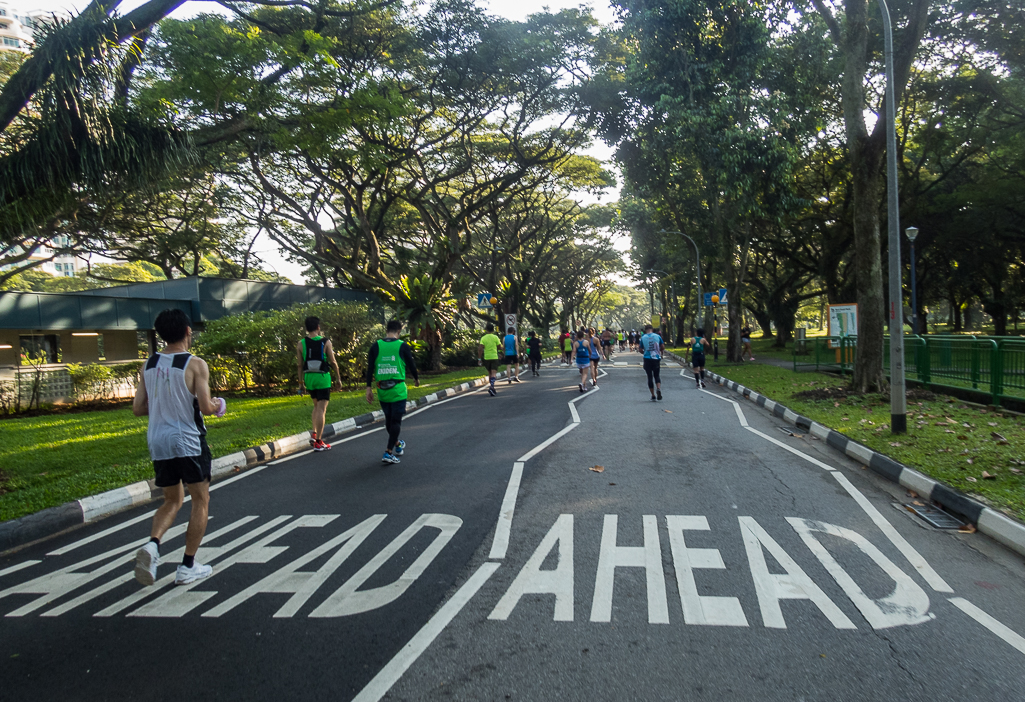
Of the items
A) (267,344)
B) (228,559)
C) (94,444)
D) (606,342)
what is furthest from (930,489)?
(606,342)

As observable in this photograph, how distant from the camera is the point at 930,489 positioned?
256 inches

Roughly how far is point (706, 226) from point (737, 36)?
33.6 ft

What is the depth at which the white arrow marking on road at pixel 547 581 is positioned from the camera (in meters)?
3.91

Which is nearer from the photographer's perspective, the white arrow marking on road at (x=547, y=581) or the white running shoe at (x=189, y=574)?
the white arrow marking on road at (x=547, y=581)

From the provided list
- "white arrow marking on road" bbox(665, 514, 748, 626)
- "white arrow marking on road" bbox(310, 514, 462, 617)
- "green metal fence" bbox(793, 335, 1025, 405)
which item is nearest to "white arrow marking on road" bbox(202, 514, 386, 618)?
"white arrow marking on road" bbox(310, 514, 462, 617)

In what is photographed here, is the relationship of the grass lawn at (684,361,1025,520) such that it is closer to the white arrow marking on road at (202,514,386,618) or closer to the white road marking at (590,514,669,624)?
the white road marking at (590,514,669,624)

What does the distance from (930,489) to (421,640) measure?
5342mm

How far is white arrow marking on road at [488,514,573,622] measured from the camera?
391 centimetres

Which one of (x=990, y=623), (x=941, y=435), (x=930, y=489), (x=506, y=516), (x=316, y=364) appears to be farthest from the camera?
(x=316, y=364)

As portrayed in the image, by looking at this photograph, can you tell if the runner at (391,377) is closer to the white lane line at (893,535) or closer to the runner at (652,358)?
the white lane line at (893,535)

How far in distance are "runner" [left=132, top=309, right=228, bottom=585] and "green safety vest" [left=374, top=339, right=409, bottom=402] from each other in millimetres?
3667

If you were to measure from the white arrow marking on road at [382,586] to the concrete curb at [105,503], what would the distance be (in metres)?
3.24

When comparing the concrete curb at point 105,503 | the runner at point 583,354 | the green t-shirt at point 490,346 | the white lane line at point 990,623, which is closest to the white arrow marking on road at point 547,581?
the white lane line at point 990,623

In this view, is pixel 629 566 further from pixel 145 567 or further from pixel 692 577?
pixel 145 567
